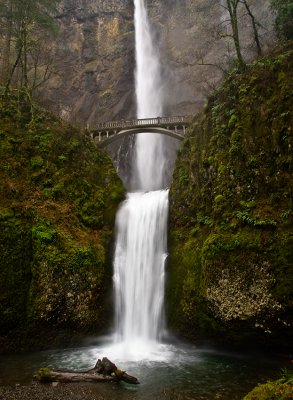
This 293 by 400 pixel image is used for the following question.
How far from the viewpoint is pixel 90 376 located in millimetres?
10242

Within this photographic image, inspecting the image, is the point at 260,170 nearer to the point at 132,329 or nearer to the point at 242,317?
→ the point at 242,317

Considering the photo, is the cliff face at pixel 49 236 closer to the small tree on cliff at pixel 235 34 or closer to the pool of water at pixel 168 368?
the pool of water at pixel 168 368

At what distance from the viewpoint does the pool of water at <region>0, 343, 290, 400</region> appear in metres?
9.66

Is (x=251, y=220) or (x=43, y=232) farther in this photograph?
(x=43, y=232)

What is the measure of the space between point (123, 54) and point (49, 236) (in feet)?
119

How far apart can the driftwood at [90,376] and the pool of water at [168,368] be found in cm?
21

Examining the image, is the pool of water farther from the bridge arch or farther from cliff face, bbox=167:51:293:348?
the bridge arch

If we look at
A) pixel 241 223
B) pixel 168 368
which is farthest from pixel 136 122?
pixel 168 368

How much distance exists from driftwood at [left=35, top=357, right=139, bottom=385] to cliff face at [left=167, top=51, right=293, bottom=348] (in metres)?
4.23

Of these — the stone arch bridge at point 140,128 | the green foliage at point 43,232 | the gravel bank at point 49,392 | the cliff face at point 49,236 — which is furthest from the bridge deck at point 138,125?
the gravel bank at point 49,392

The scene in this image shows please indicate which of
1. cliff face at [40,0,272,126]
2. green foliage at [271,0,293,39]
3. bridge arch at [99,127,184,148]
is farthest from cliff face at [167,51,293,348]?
cliff face at [40,0,272,126]

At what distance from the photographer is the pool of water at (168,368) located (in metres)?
9.66

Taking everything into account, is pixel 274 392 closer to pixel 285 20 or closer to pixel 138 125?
pixel 285 20

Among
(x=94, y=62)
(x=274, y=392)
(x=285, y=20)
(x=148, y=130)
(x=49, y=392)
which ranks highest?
(x=94, y=62)
